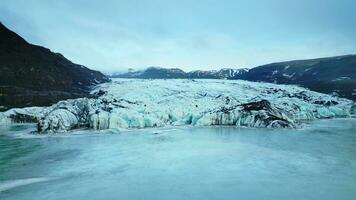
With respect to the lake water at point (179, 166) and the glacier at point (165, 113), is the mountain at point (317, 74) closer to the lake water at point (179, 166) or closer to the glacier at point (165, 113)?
the glacier at point (165, 113)

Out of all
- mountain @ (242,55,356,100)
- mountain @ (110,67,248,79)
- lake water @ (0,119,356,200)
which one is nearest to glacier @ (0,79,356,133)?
lake water @ (0,119,356,200)

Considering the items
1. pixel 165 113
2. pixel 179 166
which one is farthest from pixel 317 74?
pixel 179 166

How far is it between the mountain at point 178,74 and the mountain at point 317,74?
23.5ft

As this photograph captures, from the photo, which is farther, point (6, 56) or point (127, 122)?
point (6, 56)

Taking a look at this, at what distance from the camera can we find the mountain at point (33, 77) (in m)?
32.6

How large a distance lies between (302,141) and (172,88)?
20407mm

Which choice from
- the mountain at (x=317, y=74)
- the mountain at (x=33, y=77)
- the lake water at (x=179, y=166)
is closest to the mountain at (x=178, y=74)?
the mountain at (x=317, y=74)

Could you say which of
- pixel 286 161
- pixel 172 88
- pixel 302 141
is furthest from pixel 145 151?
pixel 172 88

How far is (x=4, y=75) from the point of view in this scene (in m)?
36.6

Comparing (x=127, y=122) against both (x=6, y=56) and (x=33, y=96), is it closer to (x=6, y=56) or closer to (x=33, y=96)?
(x=33, y=96)

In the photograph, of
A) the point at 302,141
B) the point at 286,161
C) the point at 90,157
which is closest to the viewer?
the point at 286,161

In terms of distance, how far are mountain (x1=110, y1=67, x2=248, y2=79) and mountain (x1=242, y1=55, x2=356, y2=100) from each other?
7.18 meters

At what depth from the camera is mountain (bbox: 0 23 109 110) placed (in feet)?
107

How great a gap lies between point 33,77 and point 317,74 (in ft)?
144
